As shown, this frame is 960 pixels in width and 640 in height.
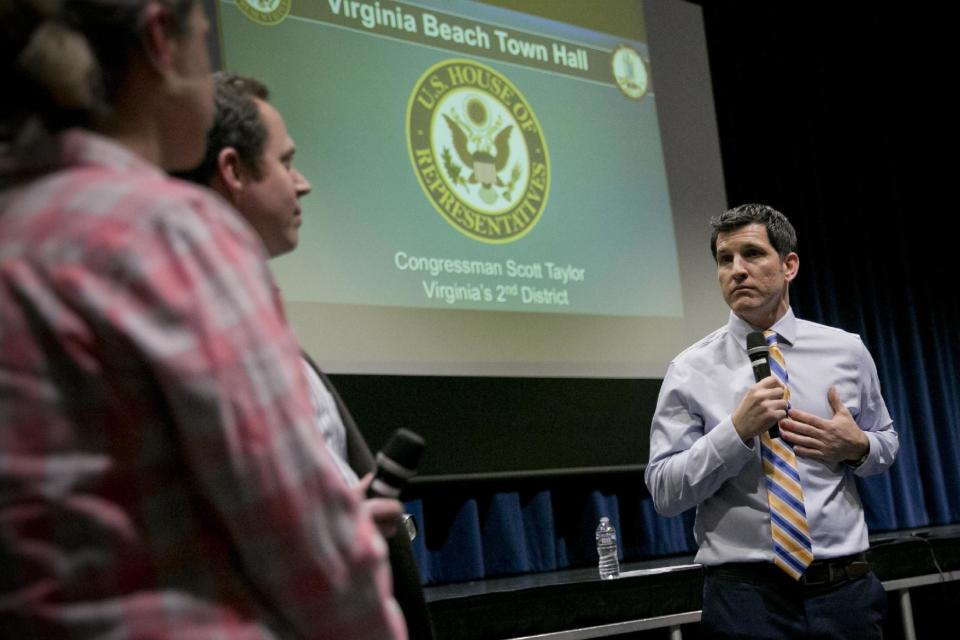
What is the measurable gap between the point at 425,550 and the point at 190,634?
3421mm

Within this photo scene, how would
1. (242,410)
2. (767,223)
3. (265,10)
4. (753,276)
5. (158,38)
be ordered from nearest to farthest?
1. (242,410)
2. (158,38)
3. (753,276)
4. (767,223)
5. (265,10)

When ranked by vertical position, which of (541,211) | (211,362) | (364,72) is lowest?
(211,362)

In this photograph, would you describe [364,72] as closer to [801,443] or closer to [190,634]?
[801,443]

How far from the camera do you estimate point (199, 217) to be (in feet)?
2.58

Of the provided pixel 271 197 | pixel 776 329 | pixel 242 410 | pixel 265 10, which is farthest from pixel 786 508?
pixel 265 10

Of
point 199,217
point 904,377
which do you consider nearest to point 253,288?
point 199,217

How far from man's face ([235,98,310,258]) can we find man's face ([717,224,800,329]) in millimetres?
1459

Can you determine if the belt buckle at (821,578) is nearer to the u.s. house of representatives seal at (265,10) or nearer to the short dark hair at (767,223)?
the short dark hair at (767,223)

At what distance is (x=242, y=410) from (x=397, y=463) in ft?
1.68

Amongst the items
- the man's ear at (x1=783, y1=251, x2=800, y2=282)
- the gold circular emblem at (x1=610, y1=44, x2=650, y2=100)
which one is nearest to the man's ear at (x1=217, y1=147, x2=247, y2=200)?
the man's ear at (x1=783, y1=251, x2=800, y2=282)

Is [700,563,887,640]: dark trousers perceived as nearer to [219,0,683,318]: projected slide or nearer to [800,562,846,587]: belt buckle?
[800,562,846,587]: belt buckle

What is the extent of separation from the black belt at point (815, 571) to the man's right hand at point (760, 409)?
11.4 inches

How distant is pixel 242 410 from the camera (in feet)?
2.45

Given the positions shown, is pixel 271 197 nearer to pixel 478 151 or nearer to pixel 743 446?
pixel 743 446
